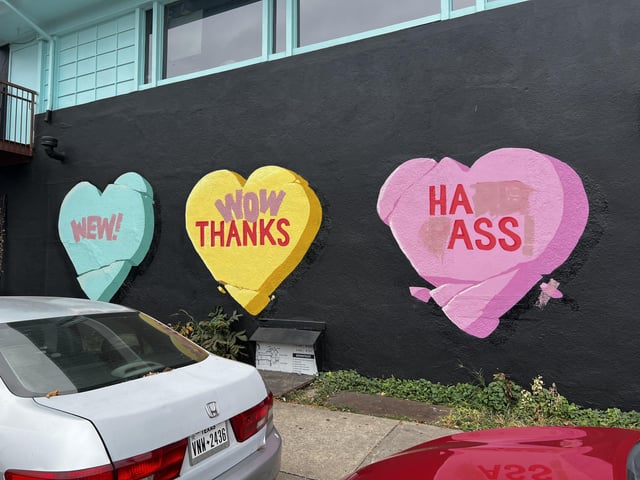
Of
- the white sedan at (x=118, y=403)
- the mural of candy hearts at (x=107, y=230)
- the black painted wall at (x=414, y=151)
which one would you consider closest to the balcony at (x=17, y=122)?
the mural of candy hearts at (x=107, y=230)

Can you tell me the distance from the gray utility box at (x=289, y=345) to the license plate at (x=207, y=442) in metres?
3.57

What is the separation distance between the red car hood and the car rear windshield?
136cm

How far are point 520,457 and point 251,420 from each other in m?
1.39

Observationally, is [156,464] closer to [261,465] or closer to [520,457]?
[261,465]

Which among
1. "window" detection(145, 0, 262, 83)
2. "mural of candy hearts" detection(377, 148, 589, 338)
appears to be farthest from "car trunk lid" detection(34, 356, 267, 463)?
"window" detection(145, 0, 262, 83)

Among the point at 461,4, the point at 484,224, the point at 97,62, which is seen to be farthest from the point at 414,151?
the point at 97,62

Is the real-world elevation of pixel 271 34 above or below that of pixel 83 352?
above

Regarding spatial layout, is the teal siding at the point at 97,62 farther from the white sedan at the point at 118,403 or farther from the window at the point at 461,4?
the white sedan at the point at 118,403

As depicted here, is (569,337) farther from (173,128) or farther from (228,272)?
(173,128)

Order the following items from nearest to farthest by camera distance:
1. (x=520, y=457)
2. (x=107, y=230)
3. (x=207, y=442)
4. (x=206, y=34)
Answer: (x=520, y=457)
(x=207, y=442)
(x=206, y=34)
(x=107, y=230)

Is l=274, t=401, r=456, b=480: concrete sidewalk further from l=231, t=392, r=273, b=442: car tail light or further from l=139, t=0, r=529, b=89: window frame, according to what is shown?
l=139, t=0, r=529, b=89: window frame

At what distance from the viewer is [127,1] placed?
321 inches

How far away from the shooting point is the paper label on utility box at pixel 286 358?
6.12 metres

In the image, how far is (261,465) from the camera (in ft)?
8.41
